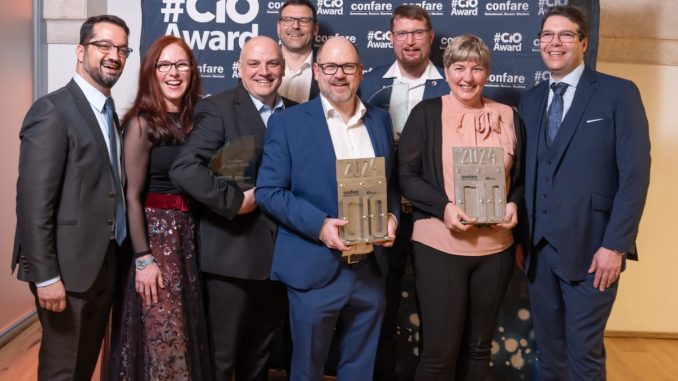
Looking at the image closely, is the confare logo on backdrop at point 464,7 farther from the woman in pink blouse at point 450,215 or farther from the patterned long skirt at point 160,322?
the patterned long skirt at point 160,322

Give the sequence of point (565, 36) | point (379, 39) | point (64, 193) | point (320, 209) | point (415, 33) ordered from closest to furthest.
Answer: point (64, 193) < point (320, 209) < point (565, 36) < point (415, 33) < point (379, 39)

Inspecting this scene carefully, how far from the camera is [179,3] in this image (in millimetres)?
3414

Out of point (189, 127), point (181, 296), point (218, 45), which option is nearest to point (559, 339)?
point (181, 296)

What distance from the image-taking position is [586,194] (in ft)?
7.83

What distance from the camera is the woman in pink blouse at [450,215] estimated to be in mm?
2365

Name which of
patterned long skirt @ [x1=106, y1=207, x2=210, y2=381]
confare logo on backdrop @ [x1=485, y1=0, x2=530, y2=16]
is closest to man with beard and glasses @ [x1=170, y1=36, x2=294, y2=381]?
patterned long skirt @ [x1=106, y1=207, x2=210, y2=381]

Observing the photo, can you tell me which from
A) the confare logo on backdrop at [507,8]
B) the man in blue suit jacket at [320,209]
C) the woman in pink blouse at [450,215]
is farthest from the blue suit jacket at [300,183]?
the confare logo on backdrop at [507,8]

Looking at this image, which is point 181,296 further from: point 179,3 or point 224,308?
point 179,3

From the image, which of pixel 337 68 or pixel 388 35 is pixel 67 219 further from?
pixel 388 35

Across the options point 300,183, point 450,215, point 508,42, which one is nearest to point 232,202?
point 300,183

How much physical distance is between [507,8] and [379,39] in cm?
69

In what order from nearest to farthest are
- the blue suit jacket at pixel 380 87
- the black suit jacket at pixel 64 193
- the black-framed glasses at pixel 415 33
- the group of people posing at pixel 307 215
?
the black suit jacket at pixel 64 193, the group of people posing at pixel 307 215, the black-framed glasses at pixel 415 33, the blue suit jacket at pixel 380 87

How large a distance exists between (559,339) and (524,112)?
95cm

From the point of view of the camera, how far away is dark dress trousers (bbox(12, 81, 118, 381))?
2.03m
